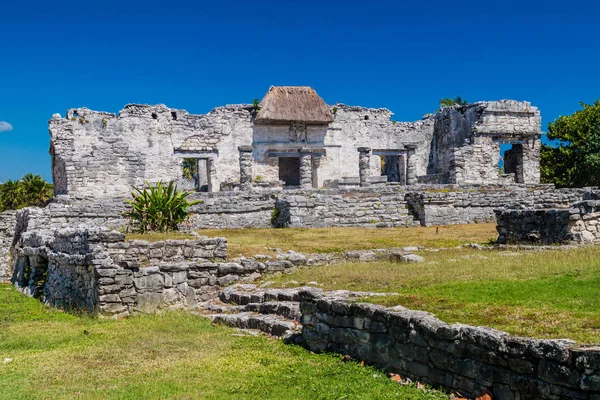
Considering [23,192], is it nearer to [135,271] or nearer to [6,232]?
[6,232]

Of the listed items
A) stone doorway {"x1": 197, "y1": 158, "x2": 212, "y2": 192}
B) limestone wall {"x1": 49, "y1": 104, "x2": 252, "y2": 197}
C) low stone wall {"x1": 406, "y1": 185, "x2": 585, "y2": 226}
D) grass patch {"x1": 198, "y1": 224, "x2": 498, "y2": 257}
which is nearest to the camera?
grass patch {"x1": 198, "y1": 224, "x2": 498, "y2": 257}

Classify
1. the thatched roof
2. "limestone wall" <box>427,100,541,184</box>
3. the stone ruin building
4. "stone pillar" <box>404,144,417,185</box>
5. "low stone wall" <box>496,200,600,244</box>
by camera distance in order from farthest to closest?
1. "stone pillar" <box>404,144,417,185</box>
2. the thatched roof
3. "limestone wall" <box>427,100,541,184</box>
4. "low stone wall" <box>496,200,600,244</box>
5. the stone ruin building

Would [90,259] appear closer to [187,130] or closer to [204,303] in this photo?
[204,303]

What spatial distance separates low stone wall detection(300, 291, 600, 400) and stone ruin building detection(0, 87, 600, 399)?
0.5 inches

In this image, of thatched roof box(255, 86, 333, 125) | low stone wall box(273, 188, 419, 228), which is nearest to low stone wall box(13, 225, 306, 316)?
low stone wall box(273, 188, 419, 228)

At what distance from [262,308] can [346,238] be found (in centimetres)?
647

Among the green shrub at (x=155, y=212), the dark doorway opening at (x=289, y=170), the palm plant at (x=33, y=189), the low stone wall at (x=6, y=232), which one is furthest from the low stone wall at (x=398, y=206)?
the palm plant at (x=33, y=189)

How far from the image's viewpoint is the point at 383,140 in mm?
30422

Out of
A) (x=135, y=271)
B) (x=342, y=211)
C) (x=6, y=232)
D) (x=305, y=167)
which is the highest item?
(x=305, y=167)

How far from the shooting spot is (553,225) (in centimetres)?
1201

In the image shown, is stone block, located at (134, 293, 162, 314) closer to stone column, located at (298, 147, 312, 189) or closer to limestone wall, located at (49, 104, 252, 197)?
limestone wall, located at (49, 104, 252, 197)

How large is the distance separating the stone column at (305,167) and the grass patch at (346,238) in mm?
10095

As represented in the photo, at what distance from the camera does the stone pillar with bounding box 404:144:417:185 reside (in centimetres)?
2944

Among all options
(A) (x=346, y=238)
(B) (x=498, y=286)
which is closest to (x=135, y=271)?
(B) (x=498, y=286)
